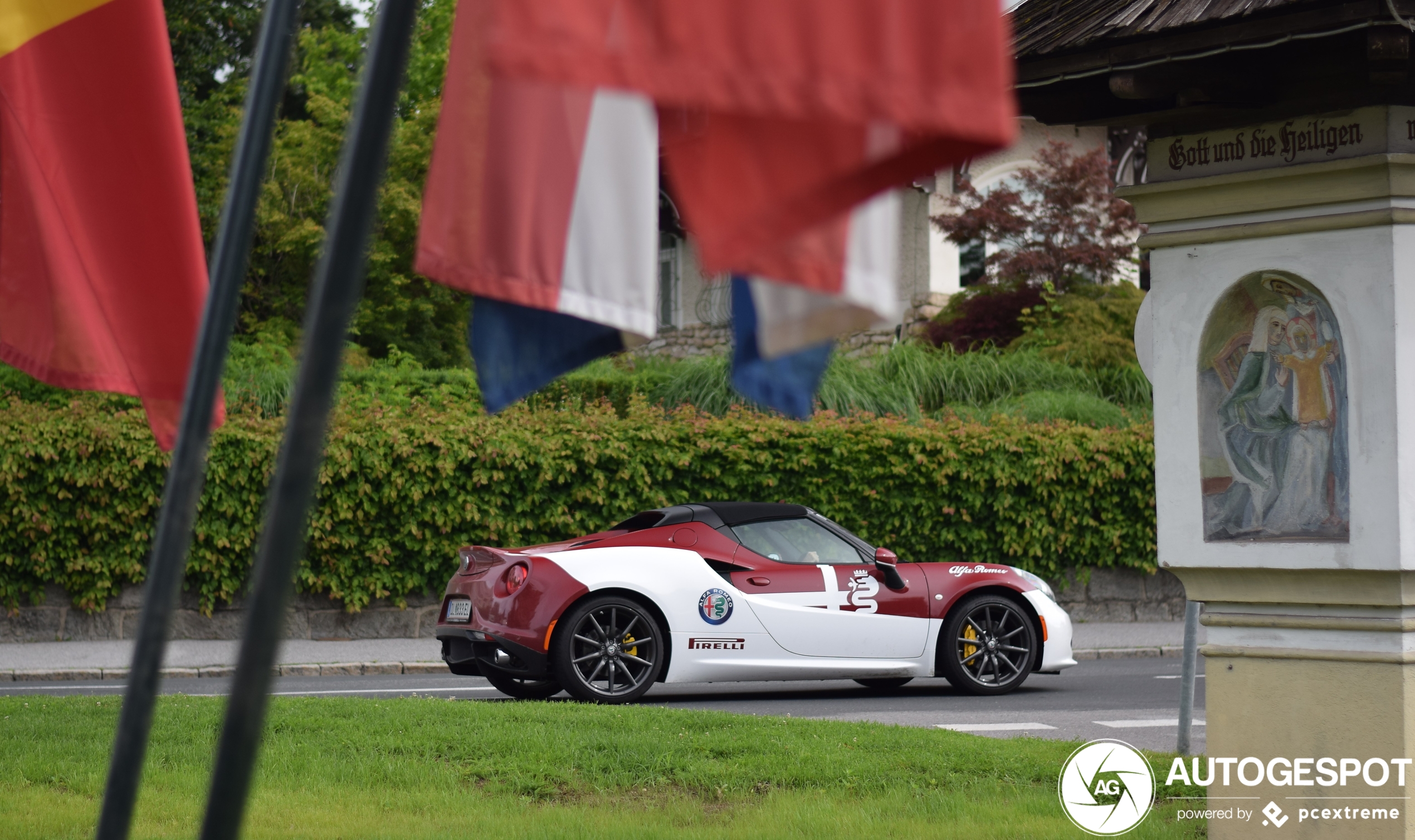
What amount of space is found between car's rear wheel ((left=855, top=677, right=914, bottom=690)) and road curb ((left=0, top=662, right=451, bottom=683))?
4.24m

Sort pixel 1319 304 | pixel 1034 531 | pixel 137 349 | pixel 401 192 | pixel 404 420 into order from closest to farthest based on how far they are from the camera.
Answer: pixel 137 349 → pixel 1319 304 → pixel 404 420 → pixel 1034 531 → pixel 401 192

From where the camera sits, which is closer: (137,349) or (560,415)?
(137,349)

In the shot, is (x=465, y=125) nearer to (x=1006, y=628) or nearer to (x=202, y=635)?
(x=1006, y=628)

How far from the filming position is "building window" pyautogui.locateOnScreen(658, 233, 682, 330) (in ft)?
110

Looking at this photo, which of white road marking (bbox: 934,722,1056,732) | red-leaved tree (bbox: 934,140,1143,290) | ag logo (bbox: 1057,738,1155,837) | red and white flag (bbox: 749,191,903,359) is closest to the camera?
red and white flag (bbox: 749,191,903,359)

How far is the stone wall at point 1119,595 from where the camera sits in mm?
18969

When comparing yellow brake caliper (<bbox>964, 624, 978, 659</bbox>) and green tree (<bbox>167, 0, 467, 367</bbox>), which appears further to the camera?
green tree (<bbox>167, 0, 467, 367</bbox>)

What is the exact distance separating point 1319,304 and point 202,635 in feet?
45.3

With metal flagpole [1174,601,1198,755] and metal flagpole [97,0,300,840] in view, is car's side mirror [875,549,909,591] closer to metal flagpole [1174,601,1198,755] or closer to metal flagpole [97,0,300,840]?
metal flagpole [1174,601,1198,755]

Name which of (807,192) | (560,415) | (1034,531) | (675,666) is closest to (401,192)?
(560,415)

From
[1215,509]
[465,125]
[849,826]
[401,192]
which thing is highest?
[401,192]

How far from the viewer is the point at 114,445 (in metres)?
16.4

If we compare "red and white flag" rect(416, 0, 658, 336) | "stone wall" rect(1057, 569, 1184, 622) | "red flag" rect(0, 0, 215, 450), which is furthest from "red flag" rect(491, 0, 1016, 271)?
"stone wall" rect(1057, 569, 1184, 622)

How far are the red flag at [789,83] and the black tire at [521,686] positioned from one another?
988cm
